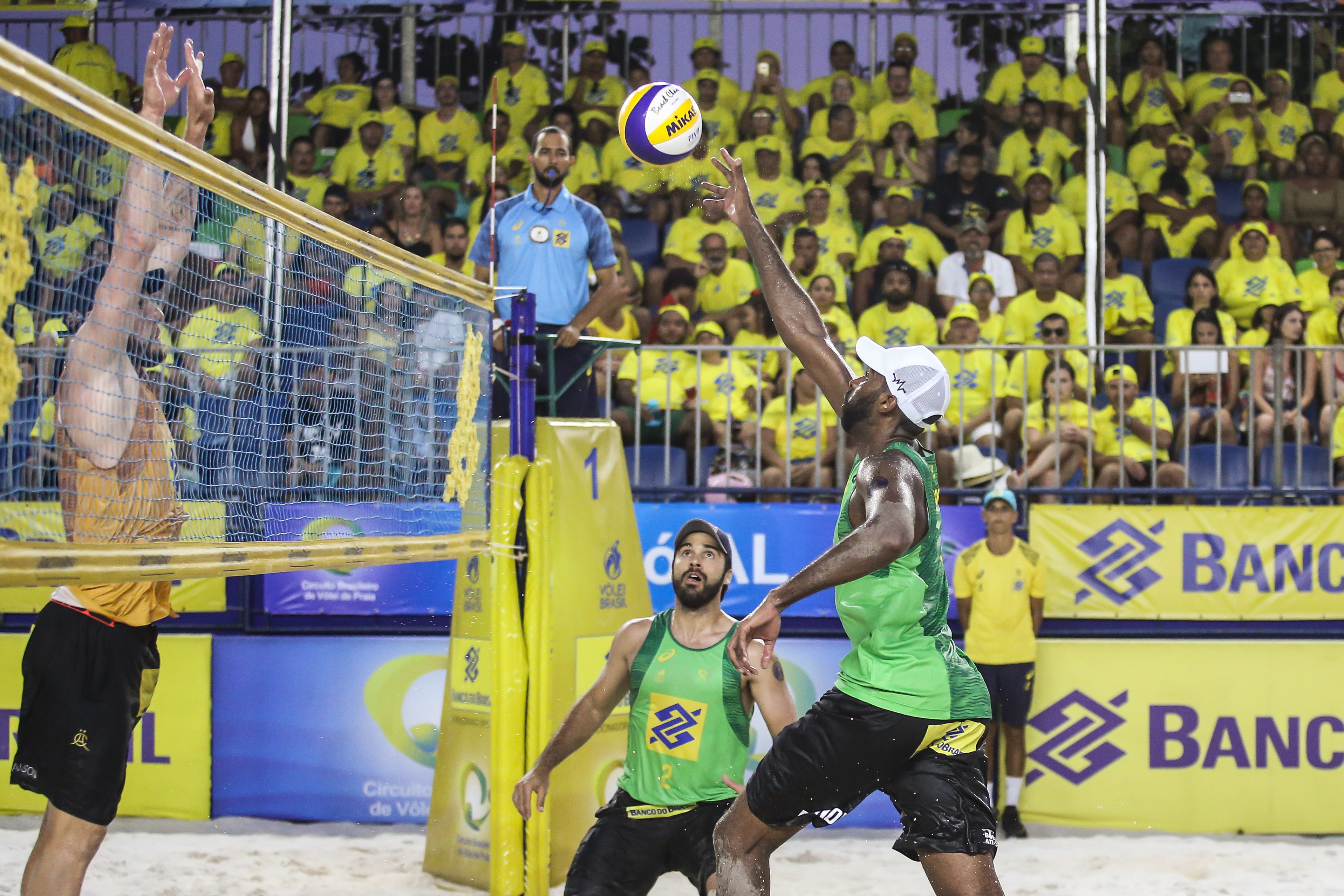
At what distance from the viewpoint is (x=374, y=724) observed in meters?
6.98

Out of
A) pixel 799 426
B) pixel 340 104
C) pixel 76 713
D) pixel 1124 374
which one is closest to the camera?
pixel 76 713

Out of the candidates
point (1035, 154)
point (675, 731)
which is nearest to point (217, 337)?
point (675, 731)

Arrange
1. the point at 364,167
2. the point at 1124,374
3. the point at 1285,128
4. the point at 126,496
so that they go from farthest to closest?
the point at 1285,128, the point at 364,167, the point at 1124,374, the point at 126,496

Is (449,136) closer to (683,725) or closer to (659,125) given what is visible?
(659,125)

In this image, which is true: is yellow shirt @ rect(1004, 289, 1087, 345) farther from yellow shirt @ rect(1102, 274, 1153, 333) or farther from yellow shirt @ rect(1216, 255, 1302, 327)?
yellow shirt @ rect(1216, 255, 1302, 327)

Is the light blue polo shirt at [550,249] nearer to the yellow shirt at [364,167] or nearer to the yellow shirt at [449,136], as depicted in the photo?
the yellow shirt at [364,167]

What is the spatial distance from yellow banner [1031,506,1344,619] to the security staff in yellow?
3.32 meters

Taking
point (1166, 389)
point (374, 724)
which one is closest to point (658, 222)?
point (1166, 389)

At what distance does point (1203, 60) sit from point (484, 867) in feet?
30.8

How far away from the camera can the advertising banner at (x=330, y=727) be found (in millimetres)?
6934

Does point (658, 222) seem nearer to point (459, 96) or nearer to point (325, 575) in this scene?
point (459, 96)

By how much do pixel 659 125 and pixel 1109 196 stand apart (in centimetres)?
589

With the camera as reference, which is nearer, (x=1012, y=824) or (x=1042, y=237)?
(x=1012, y=824)

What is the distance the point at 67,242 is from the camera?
115 inches
